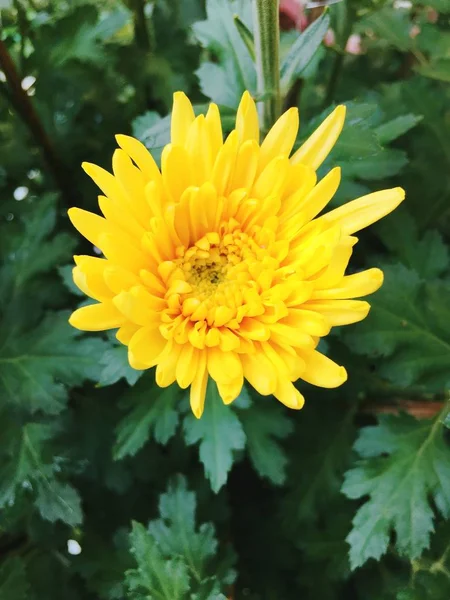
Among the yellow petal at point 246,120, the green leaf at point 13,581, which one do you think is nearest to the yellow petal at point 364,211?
the yellow petal at point 246,120

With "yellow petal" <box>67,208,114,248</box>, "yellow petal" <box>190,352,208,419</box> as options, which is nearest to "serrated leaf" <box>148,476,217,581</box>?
"yellow petal" <box>190,352,208,419</box>

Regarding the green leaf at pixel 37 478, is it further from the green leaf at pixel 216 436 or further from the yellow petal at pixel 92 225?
the yellow petal at pixel 92 225

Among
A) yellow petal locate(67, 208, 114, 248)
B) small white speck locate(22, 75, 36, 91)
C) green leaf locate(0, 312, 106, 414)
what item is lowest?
green leaf locate(0, 312, 106, 414)

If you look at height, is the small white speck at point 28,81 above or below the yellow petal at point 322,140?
above

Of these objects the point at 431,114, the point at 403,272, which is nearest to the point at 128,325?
the point at 403,272

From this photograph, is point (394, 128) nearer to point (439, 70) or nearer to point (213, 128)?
point (439, 70)

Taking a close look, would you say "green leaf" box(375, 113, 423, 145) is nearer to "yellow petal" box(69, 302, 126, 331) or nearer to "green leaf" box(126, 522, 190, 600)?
"yellow petal" box(69, 302, 126, 331)
